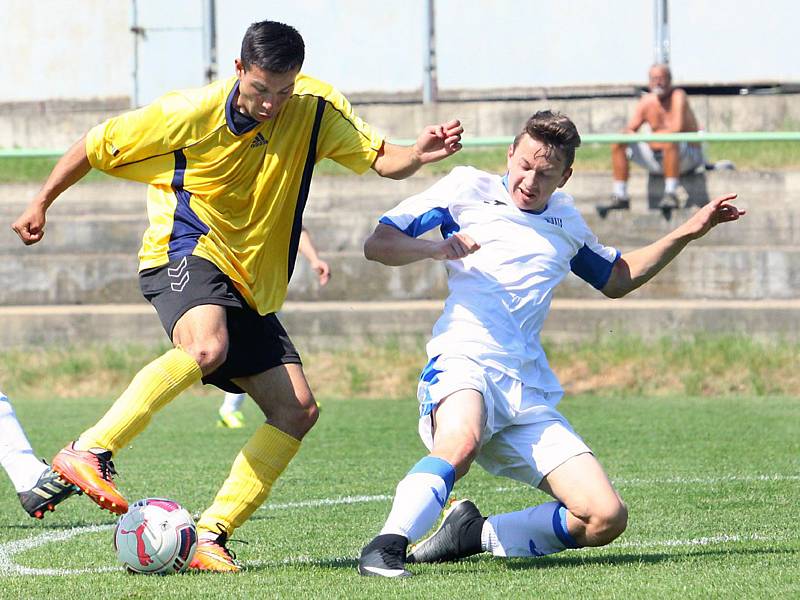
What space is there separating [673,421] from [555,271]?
17.9 feet

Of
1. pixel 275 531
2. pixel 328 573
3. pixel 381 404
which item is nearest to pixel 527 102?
pixel 381 404

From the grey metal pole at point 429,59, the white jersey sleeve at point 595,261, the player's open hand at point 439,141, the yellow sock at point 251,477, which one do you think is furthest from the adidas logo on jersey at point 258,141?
the grey metal pole at point 429,59

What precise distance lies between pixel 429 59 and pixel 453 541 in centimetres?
1210

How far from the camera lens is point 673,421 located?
1045 centimetres

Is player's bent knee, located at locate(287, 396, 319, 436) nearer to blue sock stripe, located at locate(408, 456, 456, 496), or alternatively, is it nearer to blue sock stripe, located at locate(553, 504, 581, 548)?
blue sock stripe, located at locate(408, 456, 456, 496)

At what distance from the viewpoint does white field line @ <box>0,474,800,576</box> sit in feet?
16.7

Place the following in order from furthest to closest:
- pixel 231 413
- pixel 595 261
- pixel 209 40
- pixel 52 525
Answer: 1. pixel 209 40
2. pixel 231 413
3. pixel 52 525
4. pixel 595 261

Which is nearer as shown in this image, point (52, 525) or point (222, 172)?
point (222, 172)

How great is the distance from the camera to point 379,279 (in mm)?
14023

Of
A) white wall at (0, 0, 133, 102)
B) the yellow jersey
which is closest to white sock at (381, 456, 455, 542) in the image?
the yellow jersey

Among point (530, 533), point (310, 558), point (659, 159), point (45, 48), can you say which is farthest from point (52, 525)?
point (45, 48)

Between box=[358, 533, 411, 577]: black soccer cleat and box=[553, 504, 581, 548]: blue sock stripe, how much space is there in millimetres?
656

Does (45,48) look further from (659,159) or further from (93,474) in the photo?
(93,474)

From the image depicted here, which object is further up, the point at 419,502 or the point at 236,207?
the point at 236,207
